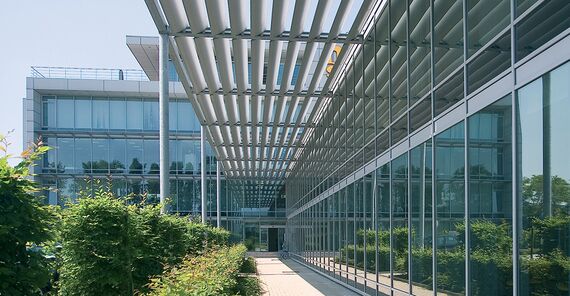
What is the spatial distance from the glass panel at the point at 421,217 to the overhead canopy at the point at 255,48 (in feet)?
10.9

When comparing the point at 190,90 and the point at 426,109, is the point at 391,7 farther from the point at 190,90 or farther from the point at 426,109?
the point at 190,90

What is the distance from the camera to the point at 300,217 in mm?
33469

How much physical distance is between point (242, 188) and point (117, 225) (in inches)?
1442

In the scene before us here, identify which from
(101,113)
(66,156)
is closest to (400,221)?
(101,113)

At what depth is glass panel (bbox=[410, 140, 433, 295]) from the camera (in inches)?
365

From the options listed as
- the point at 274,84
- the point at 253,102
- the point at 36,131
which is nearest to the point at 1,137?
the point at 274,84

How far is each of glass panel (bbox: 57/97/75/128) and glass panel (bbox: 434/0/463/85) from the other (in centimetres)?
3480

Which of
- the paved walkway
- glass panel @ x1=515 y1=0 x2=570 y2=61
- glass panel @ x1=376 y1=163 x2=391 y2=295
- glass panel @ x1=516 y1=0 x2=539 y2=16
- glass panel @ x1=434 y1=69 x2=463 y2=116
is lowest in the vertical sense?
the paved walkway

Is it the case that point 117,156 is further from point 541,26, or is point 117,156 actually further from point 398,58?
point 541,26

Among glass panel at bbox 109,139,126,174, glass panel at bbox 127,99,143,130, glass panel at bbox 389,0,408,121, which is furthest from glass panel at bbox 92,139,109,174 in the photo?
glass panel at bbox 389,0,408,121

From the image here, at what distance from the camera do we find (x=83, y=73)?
40.1 metres

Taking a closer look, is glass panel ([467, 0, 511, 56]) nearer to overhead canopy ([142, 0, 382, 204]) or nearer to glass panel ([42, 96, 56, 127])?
overhead canopy ([142, 0, 382, 204])

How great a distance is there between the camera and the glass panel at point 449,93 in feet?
26.9

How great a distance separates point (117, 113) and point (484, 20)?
3557 cm
